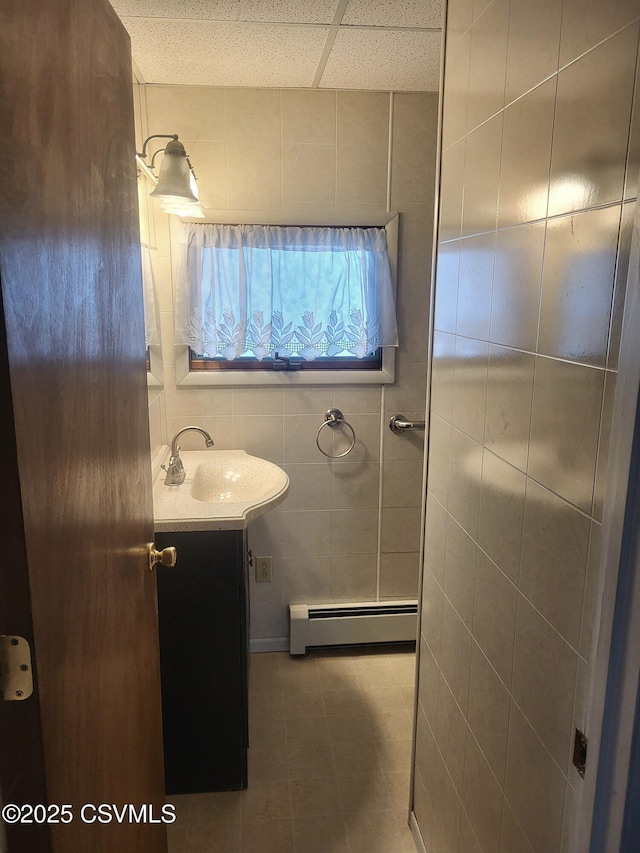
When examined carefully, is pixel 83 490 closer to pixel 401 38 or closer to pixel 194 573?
pixel 194 573

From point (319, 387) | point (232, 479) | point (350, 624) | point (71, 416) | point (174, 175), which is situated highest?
point (174, 175)

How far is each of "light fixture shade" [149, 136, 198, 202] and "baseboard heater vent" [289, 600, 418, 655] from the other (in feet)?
5.82

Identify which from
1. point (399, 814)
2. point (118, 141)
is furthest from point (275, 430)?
Result: point (118, 141)

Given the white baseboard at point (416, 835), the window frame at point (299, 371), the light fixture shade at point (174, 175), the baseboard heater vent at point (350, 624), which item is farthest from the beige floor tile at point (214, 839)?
the light fixture shade at point (174, 175)

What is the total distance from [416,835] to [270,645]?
1.11m

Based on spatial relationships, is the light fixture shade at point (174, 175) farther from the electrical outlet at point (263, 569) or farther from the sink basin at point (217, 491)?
the electrical outlet at point (263, 569)

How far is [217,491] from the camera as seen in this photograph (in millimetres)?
2303

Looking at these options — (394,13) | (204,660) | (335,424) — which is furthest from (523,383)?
(335,424)

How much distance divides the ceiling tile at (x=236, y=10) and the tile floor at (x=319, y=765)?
7.74 feet

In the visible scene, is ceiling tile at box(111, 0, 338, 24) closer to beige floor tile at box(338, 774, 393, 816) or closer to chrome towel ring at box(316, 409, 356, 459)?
chrome towel ring at box(316, 409, 356, 459)

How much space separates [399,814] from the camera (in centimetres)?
192

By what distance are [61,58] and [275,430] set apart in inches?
73.8

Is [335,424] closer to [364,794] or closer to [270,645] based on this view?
[270,645]

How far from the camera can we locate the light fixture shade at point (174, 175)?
189 centimetres
